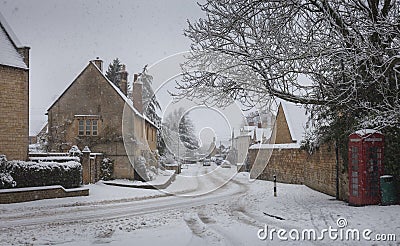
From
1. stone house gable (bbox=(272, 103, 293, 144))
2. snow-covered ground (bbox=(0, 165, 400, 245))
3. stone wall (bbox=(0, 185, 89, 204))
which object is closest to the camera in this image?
snow-covered ground (bbox=(0, 165, 400, 245))

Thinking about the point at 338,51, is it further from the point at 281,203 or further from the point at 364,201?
the point at 281,203

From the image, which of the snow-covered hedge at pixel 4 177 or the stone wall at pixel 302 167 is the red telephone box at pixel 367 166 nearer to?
the stone wall at pixel 302 167

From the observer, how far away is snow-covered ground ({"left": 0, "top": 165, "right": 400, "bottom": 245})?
963 cm

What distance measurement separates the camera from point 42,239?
1002 cm

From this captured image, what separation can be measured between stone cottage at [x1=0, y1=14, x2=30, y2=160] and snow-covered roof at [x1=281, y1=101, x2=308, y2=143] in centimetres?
2061

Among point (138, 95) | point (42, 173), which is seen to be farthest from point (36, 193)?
point (138, 95)

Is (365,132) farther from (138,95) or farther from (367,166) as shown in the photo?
(138,95)

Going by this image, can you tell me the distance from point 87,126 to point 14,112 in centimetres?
866

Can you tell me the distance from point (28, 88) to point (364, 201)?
16858mm

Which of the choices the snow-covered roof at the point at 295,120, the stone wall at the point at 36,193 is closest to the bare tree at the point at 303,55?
the stone wall at the point at 36,193

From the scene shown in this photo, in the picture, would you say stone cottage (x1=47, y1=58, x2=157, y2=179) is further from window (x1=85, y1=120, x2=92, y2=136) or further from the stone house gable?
the stone house gable

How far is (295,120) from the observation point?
3609 cm

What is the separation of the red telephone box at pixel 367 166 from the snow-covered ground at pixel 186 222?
713mm

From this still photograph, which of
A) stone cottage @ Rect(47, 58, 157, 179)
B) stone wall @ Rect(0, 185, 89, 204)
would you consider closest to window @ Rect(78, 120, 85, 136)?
stone cottage @ Rect(47, 58, 157, 179)
